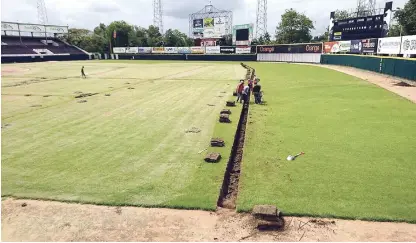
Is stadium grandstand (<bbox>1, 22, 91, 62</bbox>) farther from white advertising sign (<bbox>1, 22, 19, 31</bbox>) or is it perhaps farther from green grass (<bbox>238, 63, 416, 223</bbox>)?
green grass (<bbox>238, 63, 416, 223</bbox>)

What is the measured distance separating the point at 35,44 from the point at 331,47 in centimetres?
7556

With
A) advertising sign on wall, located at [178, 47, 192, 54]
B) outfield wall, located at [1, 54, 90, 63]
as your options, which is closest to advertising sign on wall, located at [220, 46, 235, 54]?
advertising sign on wall, located at [178, 47, 192, 54]

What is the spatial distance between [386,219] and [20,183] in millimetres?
8674

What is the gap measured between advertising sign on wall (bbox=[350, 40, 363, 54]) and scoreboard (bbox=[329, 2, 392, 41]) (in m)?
2.48

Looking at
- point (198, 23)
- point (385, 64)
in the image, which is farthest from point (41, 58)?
point (385, 64)

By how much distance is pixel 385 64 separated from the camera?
3206 cm

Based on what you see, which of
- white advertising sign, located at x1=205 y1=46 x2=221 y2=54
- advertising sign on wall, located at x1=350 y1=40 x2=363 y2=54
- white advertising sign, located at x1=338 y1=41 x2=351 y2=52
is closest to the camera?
advertising sign on wall, located at x1=350 y1=40 x2=363 y2=54

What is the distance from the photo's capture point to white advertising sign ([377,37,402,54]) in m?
34.5

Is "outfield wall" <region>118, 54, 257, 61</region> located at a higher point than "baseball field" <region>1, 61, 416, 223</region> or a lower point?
higher

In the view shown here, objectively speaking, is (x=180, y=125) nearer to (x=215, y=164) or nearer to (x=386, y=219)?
(x=215, y=164)

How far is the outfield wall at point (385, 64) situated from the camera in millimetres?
26703

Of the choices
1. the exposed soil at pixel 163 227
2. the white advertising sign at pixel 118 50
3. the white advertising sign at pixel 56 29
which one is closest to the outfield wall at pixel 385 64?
the exposed soil at pixel 163 227

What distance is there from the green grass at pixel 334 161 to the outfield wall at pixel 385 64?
1085 cm

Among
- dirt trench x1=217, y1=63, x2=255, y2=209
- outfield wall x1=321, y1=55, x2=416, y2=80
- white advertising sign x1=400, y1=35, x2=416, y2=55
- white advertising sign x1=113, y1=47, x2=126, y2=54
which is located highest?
white advertising sign x1=113, y1=47, x2=126, y2=54
